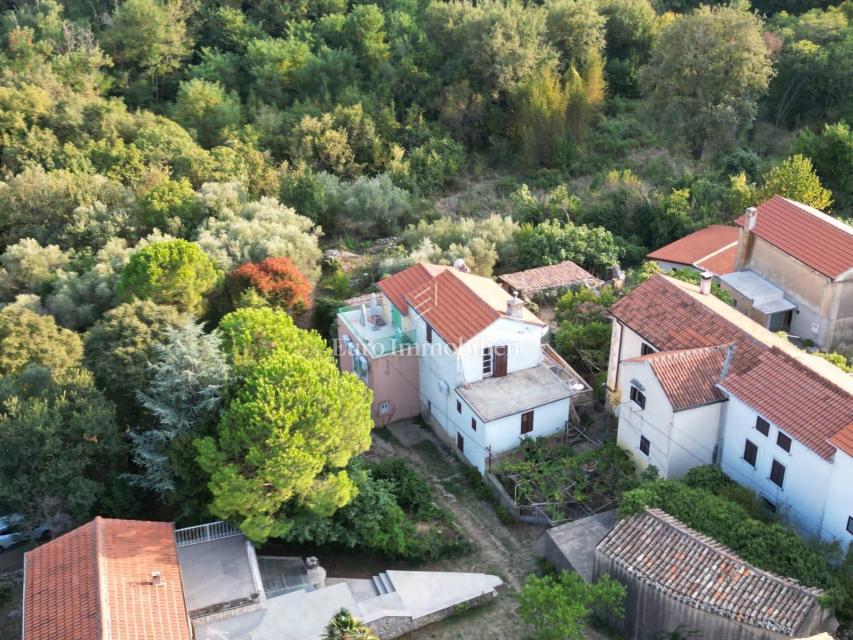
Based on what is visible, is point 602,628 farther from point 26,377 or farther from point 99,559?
point 26,377

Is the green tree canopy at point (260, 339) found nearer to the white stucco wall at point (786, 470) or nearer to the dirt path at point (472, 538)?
the dirt path at point (472, 538)

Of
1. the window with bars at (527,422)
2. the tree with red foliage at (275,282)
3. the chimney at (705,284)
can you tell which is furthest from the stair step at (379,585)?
the chimney at (705,284)

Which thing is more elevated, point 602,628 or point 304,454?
point 304,454

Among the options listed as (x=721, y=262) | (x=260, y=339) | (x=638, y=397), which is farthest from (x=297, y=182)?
(x=638, y=397)

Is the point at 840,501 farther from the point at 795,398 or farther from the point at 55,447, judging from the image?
the point at 55,447

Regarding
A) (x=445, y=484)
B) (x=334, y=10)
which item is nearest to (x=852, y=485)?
(x=445, y=484)
